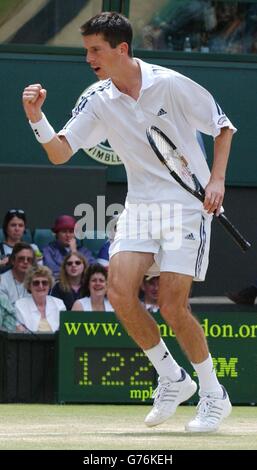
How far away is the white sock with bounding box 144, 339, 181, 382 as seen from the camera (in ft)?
26.5

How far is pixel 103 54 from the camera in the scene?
782cm

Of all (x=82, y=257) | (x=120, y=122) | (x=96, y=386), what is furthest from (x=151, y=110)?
(x=82, y=257)

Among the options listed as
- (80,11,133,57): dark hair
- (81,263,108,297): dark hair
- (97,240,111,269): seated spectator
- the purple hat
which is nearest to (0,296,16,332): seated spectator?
(81,263,108,297): dark hair

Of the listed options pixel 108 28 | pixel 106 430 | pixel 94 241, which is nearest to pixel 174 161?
pixel 108 28

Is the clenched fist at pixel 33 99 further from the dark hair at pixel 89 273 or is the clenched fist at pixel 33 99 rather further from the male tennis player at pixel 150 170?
the dark hair at pixel 89 273

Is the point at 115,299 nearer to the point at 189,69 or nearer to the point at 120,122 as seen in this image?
the point at 120,122

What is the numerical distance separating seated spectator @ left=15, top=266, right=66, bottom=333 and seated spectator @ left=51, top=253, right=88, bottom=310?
33cm

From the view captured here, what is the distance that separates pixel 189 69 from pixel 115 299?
8.68 m

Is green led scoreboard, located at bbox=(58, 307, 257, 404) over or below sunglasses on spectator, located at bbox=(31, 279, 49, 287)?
below

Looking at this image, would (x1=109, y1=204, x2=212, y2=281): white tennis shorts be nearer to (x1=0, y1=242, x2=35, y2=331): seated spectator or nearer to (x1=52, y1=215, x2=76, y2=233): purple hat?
(x1=0, y1=242, x2=35, y2=331): seated spectator

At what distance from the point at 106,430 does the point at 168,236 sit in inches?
48.4

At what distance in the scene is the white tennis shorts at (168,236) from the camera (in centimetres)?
786

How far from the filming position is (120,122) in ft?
25.9

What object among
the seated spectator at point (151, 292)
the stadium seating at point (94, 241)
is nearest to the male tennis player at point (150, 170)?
the seated spectator at point (151, 292)
